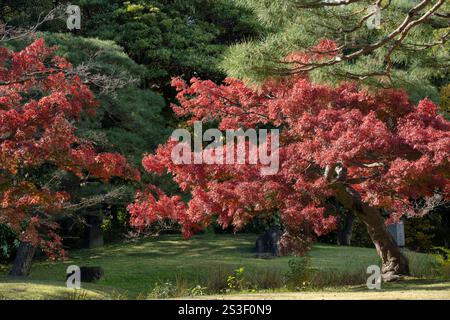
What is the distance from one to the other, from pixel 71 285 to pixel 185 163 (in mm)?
2568

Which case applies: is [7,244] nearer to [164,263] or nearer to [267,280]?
[164,263]

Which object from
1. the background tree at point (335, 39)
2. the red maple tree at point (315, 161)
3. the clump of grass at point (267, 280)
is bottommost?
the clump of grass at point (267, 280)

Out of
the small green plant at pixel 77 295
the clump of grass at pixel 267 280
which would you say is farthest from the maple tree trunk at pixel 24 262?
the clump of grass at pixel 267 280

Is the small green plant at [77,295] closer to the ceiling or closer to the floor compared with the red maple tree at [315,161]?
closer to the floor

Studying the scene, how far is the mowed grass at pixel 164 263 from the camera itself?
10375 millimetres

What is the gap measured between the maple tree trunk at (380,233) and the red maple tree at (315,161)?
23 mm

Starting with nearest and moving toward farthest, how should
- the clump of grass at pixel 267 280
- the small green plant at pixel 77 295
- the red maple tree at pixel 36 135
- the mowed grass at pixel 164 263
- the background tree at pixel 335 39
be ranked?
the background tree at pixel 335 39
the red maple tree at pixel 36 135
the small green plant at pixel 77 295
the mowed grass at pixel 164 263
the clump of grass at pixel 267 280

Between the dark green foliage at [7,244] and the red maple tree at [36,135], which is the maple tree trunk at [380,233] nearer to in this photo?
the red maple tree at [36,135]

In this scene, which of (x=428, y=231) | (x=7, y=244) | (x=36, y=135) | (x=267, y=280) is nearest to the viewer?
(x=36, y=135)

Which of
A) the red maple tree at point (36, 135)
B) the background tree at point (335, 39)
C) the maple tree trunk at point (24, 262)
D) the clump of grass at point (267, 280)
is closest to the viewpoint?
the background tree at point (335, 39)

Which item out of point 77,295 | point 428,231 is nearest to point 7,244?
point 77,295

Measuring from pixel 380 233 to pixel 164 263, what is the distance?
17.9 ft

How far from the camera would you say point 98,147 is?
14.6 metres

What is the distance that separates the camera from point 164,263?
14.7 metres
